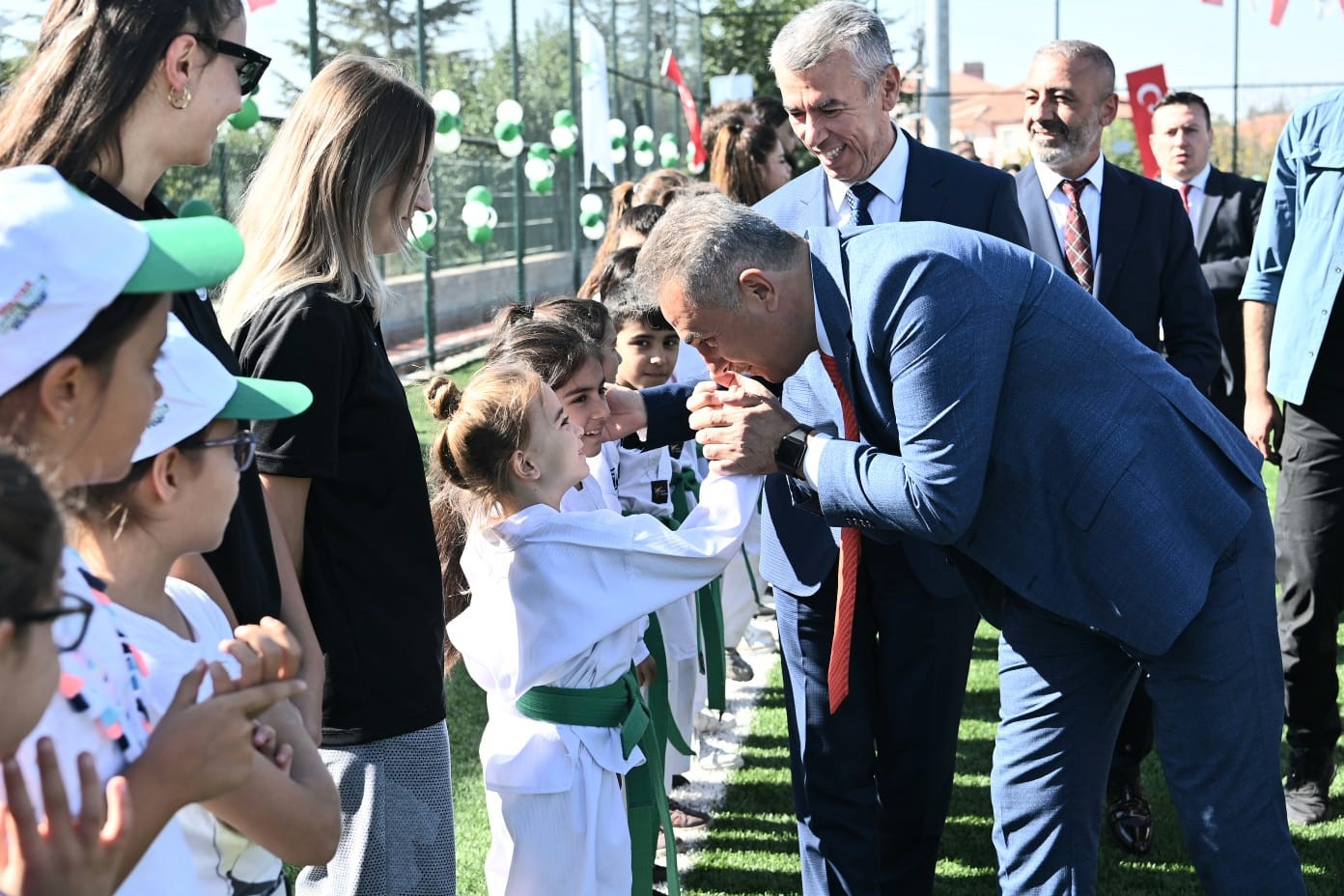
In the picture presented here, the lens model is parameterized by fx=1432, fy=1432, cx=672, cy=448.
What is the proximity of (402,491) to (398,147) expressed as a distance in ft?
2.14

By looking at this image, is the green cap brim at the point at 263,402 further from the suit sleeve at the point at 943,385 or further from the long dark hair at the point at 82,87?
the suit sleeve at the point at 943,385

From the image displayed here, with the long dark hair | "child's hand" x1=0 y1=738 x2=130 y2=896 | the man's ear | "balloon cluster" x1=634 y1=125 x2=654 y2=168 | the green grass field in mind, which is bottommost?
the green grass field

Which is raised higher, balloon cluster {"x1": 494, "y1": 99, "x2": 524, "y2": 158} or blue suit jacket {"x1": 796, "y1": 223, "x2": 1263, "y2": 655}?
balloon cluster {"x1": 494, "y1": 99, "x2": 524, "y2": 158}

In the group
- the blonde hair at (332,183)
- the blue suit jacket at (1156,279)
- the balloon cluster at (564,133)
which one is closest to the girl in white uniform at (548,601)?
the blonde hair at (332,183)

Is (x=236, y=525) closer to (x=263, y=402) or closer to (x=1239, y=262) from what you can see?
(x=263, y=402)

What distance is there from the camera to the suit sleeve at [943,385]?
8.31ft

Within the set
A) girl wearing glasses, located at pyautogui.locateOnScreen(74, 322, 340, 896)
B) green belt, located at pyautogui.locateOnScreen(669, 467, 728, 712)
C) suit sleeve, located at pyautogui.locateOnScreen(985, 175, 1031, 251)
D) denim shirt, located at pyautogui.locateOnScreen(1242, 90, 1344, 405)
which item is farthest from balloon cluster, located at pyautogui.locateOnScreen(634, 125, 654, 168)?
girl wearing glasses, located at pyautogui.locateOnScreen(74, 322, 340, 896)

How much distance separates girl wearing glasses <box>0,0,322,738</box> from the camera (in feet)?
6.80

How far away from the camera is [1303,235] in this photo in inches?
175

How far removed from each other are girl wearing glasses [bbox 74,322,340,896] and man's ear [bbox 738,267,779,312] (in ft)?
3.70

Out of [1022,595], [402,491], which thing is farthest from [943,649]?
[402,491]

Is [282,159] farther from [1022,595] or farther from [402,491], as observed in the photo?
[1022,595]

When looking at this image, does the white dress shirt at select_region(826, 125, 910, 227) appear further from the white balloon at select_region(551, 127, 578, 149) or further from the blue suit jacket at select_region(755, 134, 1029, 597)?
the white balloon at select_region(551, 127, 578, 149)

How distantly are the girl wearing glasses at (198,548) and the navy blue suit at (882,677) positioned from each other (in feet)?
5.76
